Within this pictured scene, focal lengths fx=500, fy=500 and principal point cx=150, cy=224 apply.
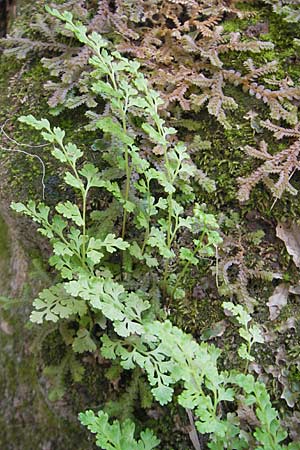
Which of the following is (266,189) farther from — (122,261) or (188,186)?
(122,261)

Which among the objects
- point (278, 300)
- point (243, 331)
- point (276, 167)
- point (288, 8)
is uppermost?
point (288, 8)

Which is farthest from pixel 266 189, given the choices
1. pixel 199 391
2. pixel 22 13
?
pixel 22 13

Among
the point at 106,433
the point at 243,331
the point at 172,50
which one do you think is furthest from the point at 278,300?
the point at 172,50

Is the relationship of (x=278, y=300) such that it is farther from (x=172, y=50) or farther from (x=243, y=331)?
(x=172, y=50)

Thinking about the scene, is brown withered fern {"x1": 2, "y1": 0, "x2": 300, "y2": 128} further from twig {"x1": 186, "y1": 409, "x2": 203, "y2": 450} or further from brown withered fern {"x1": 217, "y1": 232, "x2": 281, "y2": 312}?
twig {"x1": 186, "y1": 409, "x2": 203, "y2": 450}

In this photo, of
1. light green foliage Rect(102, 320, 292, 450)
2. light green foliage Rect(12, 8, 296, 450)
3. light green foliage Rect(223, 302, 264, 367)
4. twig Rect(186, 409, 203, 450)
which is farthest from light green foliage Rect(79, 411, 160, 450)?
light green foliage Rect(223, 302, 264, 367)
